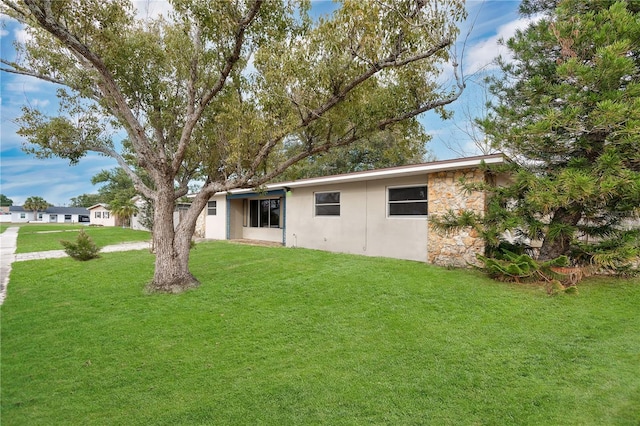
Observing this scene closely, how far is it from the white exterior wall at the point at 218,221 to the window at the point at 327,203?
6.77m

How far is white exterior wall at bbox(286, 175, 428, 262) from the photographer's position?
380 inches

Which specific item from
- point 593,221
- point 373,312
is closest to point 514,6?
point 593,221

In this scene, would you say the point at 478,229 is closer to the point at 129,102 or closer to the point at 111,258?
the point at 129,102

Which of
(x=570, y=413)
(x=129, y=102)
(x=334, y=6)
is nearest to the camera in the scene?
(x=570, y=413)

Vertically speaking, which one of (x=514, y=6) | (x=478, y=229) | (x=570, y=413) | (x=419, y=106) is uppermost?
(x=514, y=6)

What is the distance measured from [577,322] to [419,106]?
464 cm

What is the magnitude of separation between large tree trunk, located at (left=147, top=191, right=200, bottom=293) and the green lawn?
403 mm

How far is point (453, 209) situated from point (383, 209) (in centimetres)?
229

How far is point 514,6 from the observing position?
10.0 m

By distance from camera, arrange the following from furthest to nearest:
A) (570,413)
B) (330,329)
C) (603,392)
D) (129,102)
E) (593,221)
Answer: (129,102) → (593,221) → (330,329) → (603,392) → (570,413)

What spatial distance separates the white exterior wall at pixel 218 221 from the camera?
17.5 m

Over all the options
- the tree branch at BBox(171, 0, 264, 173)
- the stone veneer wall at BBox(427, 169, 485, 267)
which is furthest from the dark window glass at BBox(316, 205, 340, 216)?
the tree branch at BBox(171, 0, 264, 173)

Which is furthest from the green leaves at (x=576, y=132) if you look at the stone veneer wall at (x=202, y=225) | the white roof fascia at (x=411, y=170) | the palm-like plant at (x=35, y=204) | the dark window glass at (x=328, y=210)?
the palm-like plant at (x=35, y=204)

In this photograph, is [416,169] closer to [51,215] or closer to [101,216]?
[101,216]
